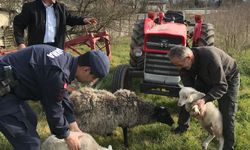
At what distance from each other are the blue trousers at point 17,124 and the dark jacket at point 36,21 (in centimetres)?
236

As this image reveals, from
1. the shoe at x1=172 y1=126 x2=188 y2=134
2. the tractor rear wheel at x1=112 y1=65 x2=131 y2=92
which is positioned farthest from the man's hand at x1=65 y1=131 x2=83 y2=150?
the tractor rear wheel at x1=112 y1=65 x2=131 y2=92

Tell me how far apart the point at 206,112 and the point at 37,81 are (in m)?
2.63

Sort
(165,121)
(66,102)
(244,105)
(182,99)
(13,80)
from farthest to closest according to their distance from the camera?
1. (244,105)
2. (165,121)
3. (182,99)
4. (66,102)
5. (13,80)

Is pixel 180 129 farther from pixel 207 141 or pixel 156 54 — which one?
pixel 156 54

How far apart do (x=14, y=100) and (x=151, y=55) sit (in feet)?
12.4

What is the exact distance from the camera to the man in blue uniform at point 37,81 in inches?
127

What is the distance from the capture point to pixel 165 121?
6.14 meters

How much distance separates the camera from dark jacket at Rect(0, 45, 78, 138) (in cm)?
321

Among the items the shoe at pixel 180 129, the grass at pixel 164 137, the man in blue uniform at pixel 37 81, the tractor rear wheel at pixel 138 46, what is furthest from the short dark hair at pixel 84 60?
the tractor rear wheel at pixel 138 46

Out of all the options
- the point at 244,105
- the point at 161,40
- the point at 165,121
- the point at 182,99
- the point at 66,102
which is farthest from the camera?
→ the point at 244,105

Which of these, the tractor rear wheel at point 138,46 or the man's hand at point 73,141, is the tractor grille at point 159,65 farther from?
the man's hand at point 73,141

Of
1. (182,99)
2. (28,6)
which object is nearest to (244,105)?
(182,99)

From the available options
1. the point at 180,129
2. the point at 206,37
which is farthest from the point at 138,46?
the point at 180,129

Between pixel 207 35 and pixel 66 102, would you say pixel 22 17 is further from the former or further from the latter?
pixel 207 35
